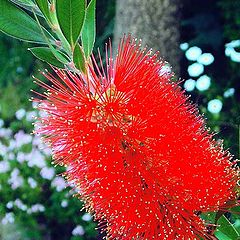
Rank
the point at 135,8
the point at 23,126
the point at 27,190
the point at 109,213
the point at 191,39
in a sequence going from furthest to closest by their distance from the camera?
the point at 23,126 → the point at 191,39 → the point at 27,190 → the point at 135,8 → the point at 109,213

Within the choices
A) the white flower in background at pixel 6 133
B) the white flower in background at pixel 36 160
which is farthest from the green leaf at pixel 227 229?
the white flower in background at pixel 6 133

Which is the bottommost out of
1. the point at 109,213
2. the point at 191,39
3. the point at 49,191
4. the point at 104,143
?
the point at 49,191

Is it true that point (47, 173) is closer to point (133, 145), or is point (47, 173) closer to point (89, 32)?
point (89, 32)

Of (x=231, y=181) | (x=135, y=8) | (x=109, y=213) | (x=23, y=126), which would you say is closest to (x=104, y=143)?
(x=109, y=213)

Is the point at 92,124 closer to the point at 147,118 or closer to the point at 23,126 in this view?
the point at 147,118

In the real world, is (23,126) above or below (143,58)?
below

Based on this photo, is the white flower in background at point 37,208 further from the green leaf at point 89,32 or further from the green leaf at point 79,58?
the green leaf at point 79,58

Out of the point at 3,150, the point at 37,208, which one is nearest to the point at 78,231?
the point at 37,208

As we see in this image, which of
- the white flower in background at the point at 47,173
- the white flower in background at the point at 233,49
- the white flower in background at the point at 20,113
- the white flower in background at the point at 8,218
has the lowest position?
the white flower in background at the point at 8,218
